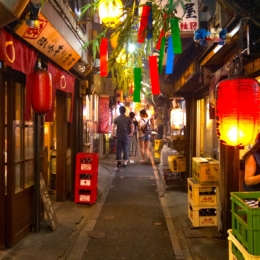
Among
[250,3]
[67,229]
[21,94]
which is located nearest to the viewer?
[250,3]

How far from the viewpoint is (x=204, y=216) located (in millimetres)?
7844

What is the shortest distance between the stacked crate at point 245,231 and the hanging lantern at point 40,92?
414cm

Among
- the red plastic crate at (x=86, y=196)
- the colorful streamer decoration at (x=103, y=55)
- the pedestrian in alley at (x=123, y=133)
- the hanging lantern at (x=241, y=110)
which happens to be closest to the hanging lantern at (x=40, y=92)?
the colorful streamer decoration at (x=103, y=55)

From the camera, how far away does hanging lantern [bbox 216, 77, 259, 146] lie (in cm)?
458

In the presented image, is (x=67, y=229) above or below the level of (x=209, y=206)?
below

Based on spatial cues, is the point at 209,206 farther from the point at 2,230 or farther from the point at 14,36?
the point at 14,36

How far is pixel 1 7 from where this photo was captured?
4.29 metres

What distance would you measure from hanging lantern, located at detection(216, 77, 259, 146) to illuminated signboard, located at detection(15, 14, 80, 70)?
13.1 feet

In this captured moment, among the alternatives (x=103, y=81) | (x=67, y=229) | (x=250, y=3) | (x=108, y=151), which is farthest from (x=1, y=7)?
(x=108, y=151)

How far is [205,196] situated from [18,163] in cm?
472

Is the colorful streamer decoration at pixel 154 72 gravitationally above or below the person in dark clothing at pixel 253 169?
above

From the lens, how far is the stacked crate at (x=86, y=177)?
1007 cm

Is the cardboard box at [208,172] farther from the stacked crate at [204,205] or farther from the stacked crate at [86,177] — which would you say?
the stacked crate at [86,177]

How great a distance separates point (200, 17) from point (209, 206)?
528 centimetres
